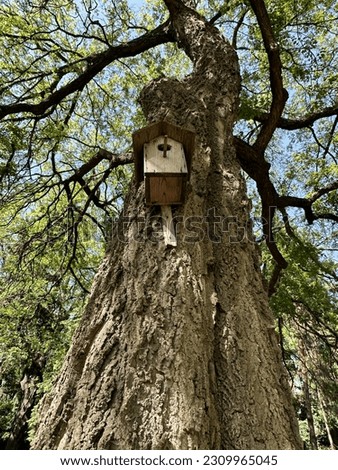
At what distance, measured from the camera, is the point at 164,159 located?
1.82 meters

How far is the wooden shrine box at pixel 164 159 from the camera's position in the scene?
1.75 metres

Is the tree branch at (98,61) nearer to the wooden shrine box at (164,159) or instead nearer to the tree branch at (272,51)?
the tree branch at (272,51)

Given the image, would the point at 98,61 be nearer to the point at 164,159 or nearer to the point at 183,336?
the point at 164,159

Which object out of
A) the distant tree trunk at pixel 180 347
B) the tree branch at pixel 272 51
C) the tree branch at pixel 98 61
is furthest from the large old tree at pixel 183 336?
the tree branch at pixel 98 61

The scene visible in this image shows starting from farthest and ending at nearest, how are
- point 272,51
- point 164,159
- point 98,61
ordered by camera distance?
point 98,61 → point 272,51 → point 164,159

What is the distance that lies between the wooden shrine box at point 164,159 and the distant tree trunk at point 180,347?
113 millimetres

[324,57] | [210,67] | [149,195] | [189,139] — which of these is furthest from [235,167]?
[324,57]

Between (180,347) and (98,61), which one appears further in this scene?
(98,61)

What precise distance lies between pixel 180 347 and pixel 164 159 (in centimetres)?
101

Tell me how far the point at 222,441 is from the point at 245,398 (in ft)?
0.60

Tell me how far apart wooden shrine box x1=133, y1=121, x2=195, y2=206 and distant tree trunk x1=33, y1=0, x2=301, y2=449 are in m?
0.11

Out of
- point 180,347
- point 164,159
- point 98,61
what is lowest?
point 180,347

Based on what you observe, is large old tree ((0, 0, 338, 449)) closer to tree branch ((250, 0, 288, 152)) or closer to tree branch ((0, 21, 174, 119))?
tree branch ((250, 0, 288, 152))

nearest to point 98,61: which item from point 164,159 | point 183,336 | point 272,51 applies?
point 272,51
